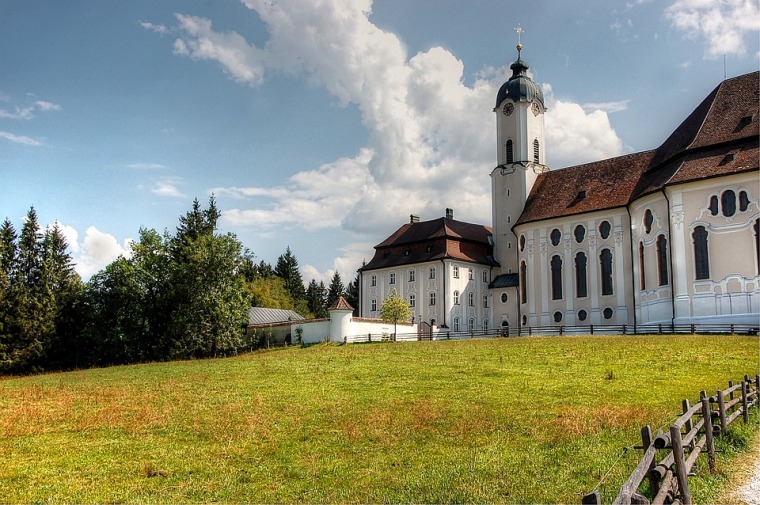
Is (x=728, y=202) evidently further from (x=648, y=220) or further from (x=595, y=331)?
(x=595, y=331)

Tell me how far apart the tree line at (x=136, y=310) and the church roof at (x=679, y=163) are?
85.3 ft

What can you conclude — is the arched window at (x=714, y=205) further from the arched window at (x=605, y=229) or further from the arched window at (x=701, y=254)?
the arched window at (x=605, y=229)

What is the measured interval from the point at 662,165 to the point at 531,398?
115 ft

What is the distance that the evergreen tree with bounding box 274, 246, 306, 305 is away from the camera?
11125 cm

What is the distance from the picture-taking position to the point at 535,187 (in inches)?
2510

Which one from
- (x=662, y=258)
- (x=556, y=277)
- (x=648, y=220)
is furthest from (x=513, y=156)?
(x=662, y=258)

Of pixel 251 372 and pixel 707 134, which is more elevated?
pixel 707 134

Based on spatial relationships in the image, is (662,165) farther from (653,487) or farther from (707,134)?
(653,487)

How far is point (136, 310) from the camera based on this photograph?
52906 mm

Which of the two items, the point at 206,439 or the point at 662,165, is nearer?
the point at 206,439

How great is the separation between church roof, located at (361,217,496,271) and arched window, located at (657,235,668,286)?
21.7m

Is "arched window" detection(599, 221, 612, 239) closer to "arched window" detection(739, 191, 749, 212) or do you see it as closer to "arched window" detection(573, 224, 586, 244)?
"arched window" detection(573, 224, 586, 244)

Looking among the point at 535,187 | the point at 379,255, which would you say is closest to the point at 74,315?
the point at 379,255

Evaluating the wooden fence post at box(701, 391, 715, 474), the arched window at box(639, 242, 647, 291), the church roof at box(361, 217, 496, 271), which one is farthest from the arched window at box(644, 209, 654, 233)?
the wooden fence post at box(701, 391, 715, 474)
